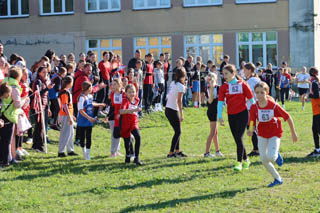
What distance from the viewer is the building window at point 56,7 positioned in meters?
35.5

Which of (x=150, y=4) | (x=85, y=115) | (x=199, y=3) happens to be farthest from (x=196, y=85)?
(x=85, y=115)

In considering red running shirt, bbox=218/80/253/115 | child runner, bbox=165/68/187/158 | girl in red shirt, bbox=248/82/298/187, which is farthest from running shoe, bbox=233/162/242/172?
child runner, bbox=165/68/187/158

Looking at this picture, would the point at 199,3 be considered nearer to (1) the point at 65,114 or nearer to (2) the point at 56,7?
(2) the point at 56,7

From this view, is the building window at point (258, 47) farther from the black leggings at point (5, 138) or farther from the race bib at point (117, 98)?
the black leggings at point (5, 138)

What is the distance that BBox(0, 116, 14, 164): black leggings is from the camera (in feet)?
36.6

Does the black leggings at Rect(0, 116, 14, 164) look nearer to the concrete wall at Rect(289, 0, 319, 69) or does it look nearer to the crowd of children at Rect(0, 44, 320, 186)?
the crowd of children at Rect(0, 44, 320, 186)

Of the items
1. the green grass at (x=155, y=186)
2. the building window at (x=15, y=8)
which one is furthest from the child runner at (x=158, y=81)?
the building window at (x=15, y=8)

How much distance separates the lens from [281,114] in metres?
9.48

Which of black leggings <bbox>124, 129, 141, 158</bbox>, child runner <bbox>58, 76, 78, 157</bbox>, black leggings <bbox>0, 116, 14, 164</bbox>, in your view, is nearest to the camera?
black leggings <bbox>0, 116, 14, 164</bbox>

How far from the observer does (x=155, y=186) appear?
984 cm

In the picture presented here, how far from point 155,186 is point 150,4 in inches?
1010

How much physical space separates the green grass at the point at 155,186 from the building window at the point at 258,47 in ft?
67.1

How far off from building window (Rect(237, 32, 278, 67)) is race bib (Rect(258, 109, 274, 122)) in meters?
23.9

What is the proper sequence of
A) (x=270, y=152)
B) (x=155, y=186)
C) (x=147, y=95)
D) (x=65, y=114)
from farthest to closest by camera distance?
(x=147, y=95), (x=65, y=114), (x=155, y=186), (x=270, y=152)
